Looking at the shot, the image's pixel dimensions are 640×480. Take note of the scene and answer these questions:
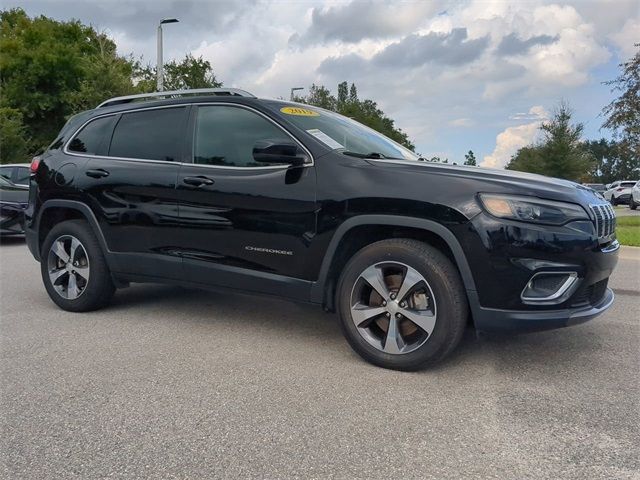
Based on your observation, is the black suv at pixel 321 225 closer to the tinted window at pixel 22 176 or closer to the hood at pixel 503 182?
the hood at pixel 503 182

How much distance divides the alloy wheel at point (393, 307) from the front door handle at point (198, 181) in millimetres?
1348

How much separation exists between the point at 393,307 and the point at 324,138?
4.17ft

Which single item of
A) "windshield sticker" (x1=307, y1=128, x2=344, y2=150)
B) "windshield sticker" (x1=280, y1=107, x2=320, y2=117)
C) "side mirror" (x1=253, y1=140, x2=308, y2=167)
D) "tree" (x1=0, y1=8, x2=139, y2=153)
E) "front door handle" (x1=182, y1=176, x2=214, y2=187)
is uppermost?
"tree" (x1=0, y1=8, x2=139, y2=153)

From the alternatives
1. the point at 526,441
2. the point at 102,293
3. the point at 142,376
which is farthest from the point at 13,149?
the point at 526,441

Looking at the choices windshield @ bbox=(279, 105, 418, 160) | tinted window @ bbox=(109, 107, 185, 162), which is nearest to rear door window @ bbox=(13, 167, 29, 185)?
tinted window @ bbox=(109, 107, 185, 162)

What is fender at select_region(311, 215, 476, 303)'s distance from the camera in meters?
3.17

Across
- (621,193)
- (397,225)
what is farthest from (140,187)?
(621,193)

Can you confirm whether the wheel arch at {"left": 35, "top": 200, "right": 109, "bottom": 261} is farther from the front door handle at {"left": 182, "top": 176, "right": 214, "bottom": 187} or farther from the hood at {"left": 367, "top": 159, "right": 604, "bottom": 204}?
the hood at {"left": 367, "top": 159, "right": 604, "bottom": 204}

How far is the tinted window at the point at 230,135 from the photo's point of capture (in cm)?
389

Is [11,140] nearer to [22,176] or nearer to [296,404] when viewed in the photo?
[22,176]

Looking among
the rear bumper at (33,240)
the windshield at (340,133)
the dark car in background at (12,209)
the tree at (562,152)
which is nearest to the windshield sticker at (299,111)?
the windshield at (340,133)

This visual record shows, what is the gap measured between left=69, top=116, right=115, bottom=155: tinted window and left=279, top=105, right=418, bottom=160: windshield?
5.76 feet

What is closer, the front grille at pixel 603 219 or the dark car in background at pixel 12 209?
the front grille at pixel 603 219

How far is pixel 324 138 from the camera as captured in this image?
3.80 m
